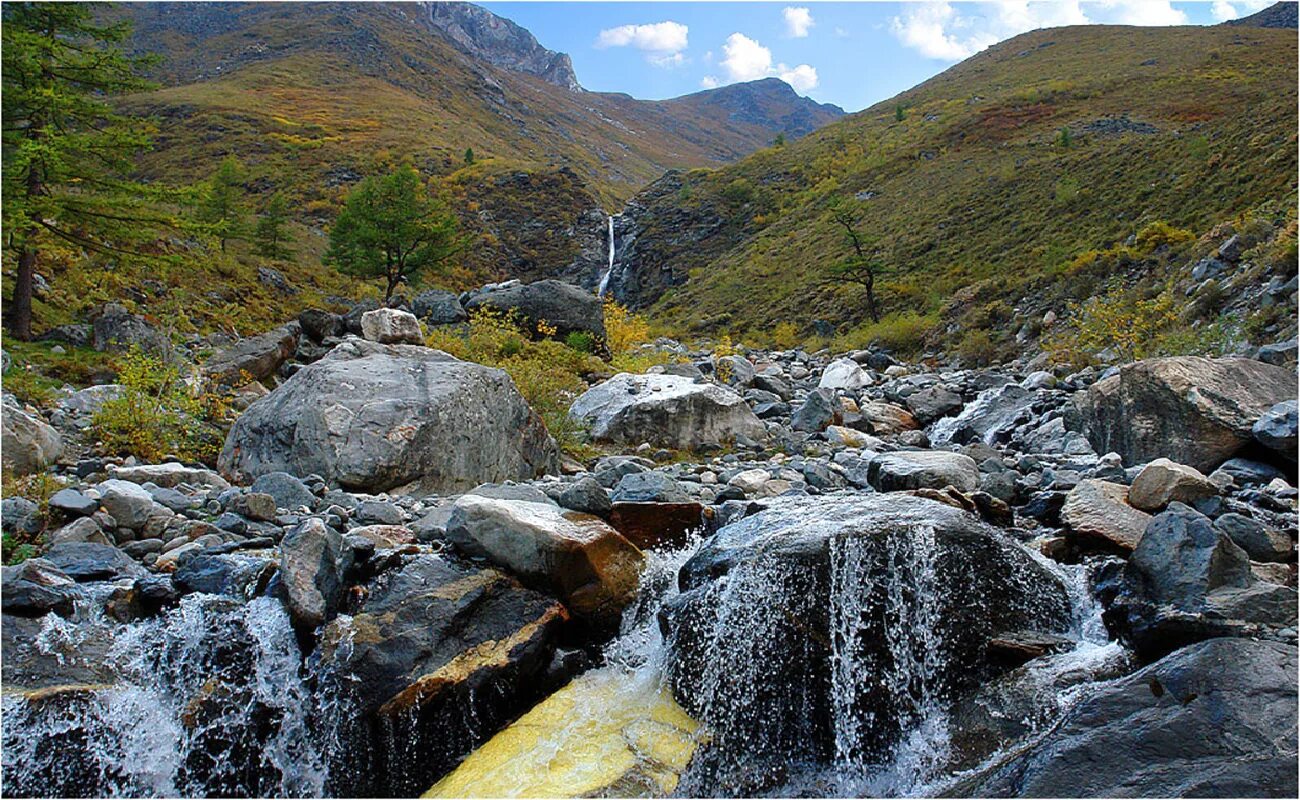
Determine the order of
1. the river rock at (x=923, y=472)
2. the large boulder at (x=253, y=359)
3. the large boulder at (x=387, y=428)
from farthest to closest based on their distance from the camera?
the large boulder at (x=253, y=359) < the large boulder at (x=387, y=428) < the river rock at (x=923, y=472)

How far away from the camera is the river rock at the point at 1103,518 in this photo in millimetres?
5516

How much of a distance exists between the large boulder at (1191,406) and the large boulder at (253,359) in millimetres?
12720

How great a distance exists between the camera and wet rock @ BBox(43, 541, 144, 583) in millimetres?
4758

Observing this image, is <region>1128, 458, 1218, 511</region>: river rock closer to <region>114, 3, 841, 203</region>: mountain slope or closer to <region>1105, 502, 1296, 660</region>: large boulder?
<region>1105, 502, 1296, 660</region>: large boulder

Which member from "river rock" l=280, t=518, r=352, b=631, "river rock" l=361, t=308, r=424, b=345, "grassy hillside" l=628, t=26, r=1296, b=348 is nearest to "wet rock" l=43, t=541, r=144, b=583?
"river rock" l=280, t=518, r=352, b=631

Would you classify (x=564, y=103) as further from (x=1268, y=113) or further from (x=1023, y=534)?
Answer: (x=1023, y=534)

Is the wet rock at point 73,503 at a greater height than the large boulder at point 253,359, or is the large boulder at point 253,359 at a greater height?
the large boulder at point 253,359

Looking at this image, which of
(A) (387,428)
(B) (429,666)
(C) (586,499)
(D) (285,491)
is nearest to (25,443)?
(D) (285,491)

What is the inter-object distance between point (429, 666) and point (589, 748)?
3.63 ft

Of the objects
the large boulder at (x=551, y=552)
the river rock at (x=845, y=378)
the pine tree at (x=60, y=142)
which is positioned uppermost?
the pine tree at (x=60, y=142)

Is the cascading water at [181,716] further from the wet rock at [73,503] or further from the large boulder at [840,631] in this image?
the large boulder at [840,631]

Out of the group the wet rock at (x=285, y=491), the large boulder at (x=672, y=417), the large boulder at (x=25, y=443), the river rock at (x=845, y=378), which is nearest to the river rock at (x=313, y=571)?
the wet rock at (x=285, y=491)

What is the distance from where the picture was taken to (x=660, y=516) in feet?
21.0

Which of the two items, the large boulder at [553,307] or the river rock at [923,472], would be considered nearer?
the river rock at [923,472]
